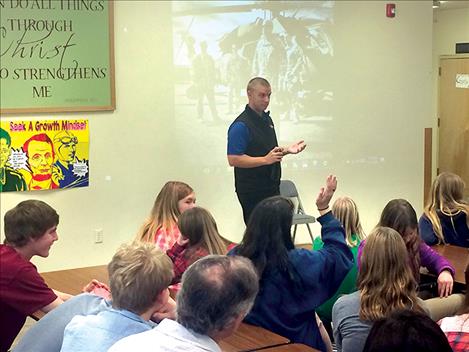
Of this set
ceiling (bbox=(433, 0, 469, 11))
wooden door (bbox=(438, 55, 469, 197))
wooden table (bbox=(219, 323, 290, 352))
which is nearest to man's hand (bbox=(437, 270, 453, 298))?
wooden table (bbox=(219, 323, 290, 352))

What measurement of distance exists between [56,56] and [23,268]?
3.53 metres

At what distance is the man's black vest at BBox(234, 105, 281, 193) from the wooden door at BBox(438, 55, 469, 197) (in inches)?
162

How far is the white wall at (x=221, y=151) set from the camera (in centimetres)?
642

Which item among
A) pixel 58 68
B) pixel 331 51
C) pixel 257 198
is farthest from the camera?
pixel 331 51

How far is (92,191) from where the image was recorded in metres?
6.41

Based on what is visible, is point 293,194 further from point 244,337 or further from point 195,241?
point 244,337

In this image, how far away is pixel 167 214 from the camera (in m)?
4.16

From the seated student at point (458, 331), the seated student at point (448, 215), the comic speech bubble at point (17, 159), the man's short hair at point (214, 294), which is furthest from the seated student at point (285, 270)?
the comic speech bubble at point (17, 159)

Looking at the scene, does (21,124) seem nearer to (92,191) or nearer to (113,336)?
(92,191)

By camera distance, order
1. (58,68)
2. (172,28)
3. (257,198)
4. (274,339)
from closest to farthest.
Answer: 1. (274,339)
2. (257,198)
3. (58,68)
4. (172,28)

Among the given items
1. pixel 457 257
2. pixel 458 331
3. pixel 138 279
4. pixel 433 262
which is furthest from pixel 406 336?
pixel 457 257

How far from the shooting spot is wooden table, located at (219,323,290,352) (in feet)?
9.06

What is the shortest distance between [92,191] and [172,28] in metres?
1.58

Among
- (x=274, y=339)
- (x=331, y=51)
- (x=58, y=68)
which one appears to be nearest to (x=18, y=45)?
(x=58, y=68)
